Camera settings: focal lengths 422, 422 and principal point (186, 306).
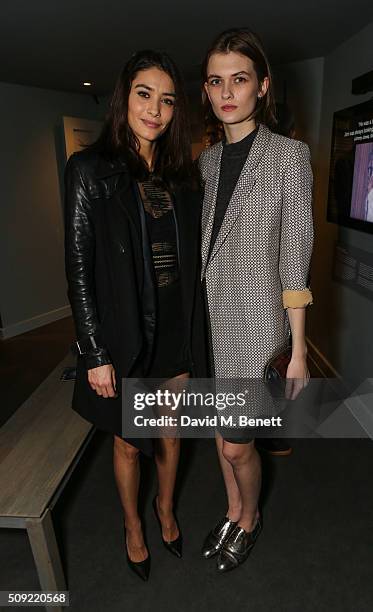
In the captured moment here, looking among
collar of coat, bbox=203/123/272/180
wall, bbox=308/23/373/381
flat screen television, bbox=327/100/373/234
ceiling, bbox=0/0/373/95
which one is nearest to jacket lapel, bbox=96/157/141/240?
collar of coat, bbox=203/123/272/180

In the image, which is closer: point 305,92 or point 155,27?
point 155,27

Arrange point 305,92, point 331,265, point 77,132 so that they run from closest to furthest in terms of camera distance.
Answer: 1. point 331,265
2. point 305,92
3. point 77,132

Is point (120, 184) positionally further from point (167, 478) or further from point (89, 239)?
point (167, 478)

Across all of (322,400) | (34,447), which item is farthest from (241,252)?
(322,400)

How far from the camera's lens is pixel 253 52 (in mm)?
1173

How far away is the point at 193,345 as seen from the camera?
137cm

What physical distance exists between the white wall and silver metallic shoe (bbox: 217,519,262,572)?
10.8ft

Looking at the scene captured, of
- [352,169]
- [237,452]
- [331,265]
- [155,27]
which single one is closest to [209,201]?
[237,452]

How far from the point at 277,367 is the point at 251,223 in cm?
45

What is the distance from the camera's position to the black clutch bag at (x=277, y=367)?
133 cm

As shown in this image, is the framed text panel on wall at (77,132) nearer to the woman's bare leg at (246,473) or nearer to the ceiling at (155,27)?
the ceiling at (155,27)

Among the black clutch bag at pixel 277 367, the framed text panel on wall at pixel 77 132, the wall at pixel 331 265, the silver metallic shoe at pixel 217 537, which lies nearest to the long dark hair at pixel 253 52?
the black clutch bag at pixel 277 367

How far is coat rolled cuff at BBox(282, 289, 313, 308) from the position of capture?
4.13 feet

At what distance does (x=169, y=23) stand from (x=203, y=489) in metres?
2.53
